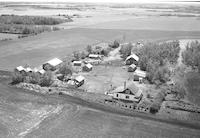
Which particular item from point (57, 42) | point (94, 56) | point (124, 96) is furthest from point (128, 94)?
point (57, 42)

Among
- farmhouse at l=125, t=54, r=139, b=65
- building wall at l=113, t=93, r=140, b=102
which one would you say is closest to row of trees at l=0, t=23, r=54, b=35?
farmhouse at l=125, t=54, r=139, b=65

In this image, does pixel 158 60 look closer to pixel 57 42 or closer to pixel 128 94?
pixel 128 94

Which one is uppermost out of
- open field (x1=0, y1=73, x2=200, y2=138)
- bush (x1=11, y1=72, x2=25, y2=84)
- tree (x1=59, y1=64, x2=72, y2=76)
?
tree (x1=59, y1=64, x2=72, y2=76)

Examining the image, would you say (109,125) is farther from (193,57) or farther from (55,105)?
(193,57)

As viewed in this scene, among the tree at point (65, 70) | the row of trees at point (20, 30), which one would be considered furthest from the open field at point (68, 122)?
the row of trees at point (20, 30)

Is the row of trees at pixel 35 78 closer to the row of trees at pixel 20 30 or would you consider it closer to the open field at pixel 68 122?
the open field at pixel 68 122

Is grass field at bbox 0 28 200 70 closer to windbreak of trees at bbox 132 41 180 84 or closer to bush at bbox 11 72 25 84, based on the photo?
bush at bbox 11 72 25 84

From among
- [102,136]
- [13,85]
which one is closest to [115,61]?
[13,85]
